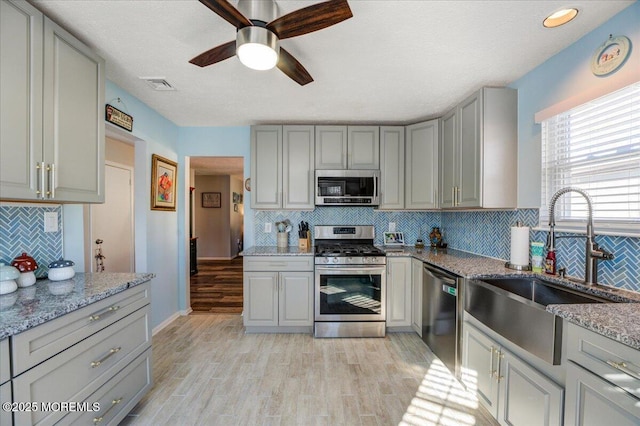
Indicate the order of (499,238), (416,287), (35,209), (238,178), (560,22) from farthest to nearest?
1. (238,178)
2. (416,287)
3. (499,238)
4. (35,209)
5. (560,22)

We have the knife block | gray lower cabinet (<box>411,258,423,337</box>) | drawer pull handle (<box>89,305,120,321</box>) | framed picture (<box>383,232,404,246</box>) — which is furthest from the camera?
framed picture (<box>383,232,404,246</box>)

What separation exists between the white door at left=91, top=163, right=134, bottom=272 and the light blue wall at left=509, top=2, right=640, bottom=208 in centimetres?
432

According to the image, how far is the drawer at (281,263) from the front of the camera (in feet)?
9.92

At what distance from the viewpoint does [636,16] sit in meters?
1.44

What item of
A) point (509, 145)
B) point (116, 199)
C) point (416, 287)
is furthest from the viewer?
point (116, 199)

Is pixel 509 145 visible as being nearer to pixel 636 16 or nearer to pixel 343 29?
pixel 636 16

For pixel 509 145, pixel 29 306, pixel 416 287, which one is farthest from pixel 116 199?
pixel 509 145

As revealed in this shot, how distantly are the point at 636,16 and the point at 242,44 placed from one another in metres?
2.07

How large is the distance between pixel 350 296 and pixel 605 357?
83.2 inches

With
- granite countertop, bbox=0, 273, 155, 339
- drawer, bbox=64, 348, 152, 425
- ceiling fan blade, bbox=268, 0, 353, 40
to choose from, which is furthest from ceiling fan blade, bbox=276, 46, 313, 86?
drawer, bbox=64, 348, 152, 425

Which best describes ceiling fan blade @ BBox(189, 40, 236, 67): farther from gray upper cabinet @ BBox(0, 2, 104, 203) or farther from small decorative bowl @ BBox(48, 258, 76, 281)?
small decorative bowl @ BBox(48, 258, 76, 281)

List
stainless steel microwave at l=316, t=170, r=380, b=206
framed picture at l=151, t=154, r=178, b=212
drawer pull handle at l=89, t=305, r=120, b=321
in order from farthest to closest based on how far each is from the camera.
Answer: stainless steel microwave at l=316, t=170, r=380, b=206
framed picture at l=151, t=154, r=178, b=212
drawer pull handle at l=89, t=305, r=120, b=321

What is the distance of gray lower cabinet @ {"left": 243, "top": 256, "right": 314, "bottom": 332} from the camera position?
3.02 m

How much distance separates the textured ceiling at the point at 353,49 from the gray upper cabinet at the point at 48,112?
0.17 m
